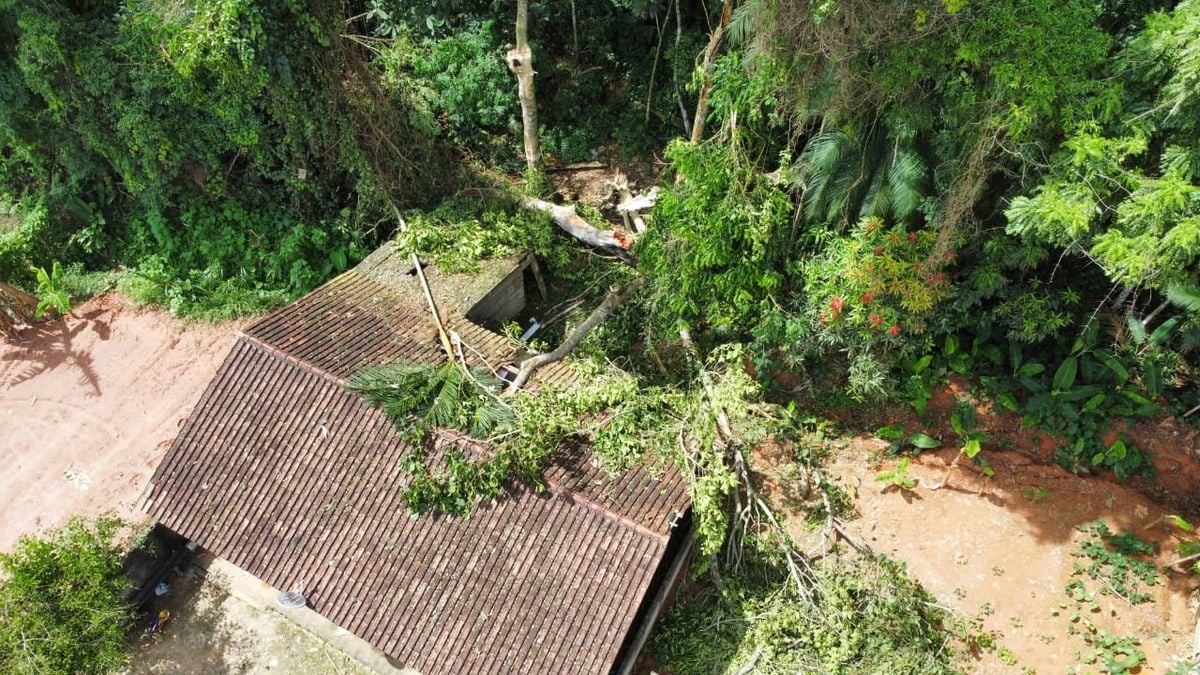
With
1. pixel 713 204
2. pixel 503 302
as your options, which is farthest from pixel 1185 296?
pixel 503 302

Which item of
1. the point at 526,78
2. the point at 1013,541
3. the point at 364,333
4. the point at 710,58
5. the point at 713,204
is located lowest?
the point at 1013,541

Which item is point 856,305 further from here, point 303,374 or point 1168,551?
point 303,374

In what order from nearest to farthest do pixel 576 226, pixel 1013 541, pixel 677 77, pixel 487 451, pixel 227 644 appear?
pixel 487 451, pixel 1013 541, pixel 227 644, pixel 677 77, pixel 576 226

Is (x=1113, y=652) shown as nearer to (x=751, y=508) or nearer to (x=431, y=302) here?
(x=751, y=508)

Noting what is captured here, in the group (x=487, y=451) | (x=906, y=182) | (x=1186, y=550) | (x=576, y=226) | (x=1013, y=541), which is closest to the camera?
(x=906, y=182)

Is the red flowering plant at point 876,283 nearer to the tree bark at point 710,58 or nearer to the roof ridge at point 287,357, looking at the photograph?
the tree bark at point 710,58

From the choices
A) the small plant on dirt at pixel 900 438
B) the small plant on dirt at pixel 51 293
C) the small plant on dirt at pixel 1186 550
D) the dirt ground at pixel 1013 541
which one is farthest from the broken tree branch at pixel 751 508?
the small plant on dirt at pixel 51 293
